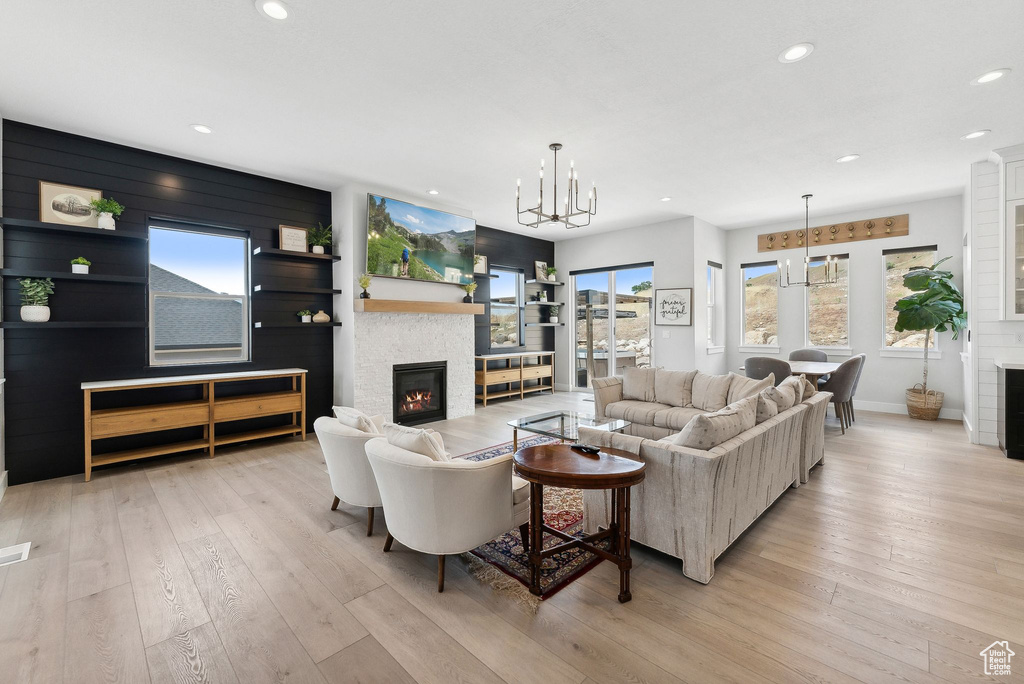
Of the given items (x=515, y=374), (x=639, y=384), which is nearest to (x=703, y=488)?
(x=639, y=384)

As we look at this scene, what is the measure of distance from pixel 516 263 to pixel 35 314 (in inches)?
242

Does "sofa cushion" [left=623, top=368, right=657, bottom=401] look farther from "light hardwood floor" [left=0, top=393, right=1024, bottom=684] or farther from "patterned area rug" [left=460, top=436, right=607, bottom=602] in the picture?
"patterned area rug" [left=460, top=436, right=607, bottom=602]

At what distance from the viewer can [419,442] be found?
225 cm

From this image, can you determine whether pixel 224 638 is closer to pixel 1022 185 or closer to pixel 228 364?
pixel 228 364

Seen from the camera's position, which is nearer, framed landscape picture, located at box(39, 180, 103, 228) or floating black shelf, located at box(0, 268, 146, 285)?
floating black shelf, located at box(0, 268, 146, 285)

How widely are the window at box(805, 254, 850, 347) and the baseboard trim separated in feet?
2.96

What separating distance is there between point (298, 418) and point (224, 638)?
3.76 metres

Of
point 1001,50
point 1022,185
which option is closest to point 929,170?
point 1022,185

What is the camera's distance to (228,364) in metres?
4.83

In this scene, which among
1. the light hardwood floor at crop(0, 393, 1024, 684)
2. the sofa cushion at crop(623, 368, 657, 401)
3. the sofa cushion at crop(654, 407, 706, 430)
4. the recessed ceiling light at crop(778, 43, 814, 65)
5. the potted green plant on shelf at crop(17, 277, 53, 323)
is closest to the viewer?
the light hardwood floor at crop(0, 393, 1024, 684)

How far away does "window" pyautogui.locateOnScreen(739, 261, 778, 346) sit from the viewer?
7.55 m

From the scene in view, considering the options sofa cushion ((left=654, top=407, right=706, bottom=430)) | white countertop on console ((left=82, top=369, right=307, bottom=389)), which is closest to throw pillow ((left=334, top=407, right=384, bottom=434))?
white countertop on console ((left=82, top=369, right=307, bottom=389))

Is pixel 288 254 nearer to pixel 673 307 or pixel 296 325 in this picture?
pixel 296 325

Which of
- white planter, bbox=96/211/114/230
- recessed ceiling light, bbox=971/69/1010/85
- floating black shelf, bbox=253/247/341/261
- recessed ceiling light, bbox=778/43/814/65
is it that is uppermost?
recessed ceiling light, bbox=971/69/1010/85
